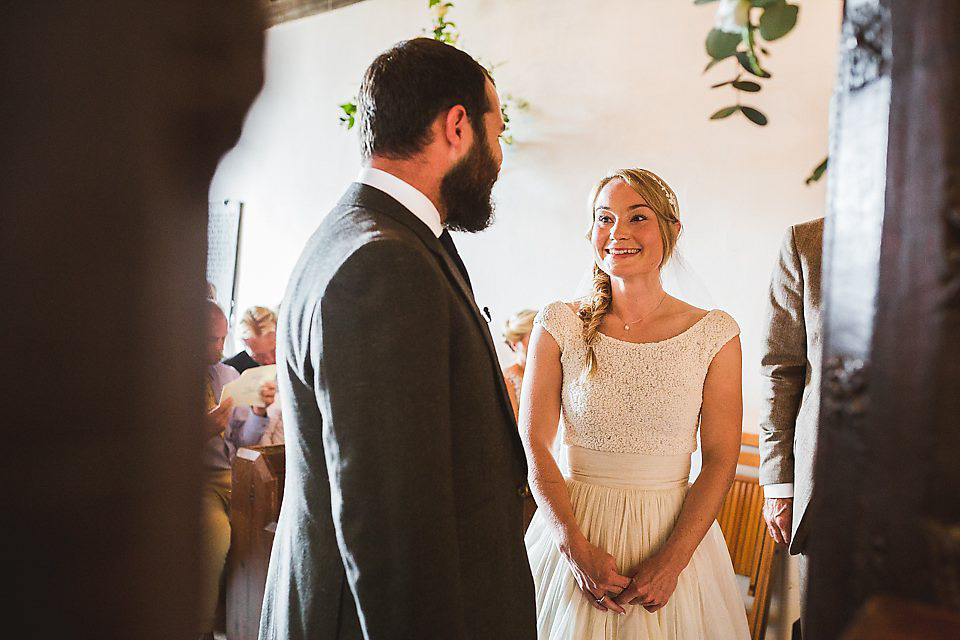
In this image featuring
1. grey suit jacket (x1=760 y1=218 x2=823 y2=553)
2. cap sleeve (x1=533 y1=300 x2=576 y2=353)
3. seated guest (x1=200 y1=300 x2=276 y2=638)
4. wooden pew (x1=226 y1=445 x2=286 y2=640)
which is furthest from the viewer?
seated guest (x1=200 y1=300 x2=276 y2=638)

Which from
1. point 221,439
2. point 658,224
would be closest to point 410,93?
point 658,224

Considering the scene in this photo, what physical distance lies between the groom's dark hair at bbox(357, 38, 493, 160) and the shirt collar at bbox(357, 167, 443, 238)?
5cm

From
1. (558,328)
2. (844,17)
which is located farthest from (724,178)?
(844,17)

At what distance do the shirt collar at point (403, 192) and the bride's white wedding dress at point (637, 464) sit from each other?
927 mm

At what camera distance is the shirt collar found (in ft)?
4.34

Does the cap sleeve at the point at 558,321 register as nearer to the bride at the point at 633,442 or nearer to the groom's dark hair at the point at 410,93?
the bride at the point at 633,442

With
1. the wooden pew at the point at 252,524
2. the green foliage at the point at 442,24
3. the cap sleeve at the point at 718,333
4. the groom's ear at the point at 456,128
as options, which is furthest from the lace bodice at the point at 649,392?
the green foliage at the point at 442,24

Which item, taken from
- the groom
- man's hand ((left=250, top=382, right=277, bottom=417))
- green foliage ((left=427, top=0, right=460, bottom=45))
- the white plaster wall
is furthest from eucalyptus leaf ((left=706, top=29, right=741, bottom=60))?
green foliage ((left=427, top=0, right=460, bottom=45))

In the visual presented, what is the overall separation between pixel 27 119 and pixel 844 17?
0.48 m

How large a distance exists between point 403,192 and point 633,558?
121 centimetres

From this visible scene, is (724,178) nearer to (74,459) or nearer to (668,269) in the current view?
(668,269)

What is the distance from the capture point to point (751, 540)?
309cm

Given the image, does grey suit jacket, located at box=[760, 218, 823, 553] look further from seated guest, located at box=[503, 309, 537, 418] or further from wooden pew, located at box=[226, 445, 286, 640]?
wooden pew, located at box=[226, 445, 286, 640]

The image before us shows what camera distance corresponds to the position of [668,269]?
2.83 m
